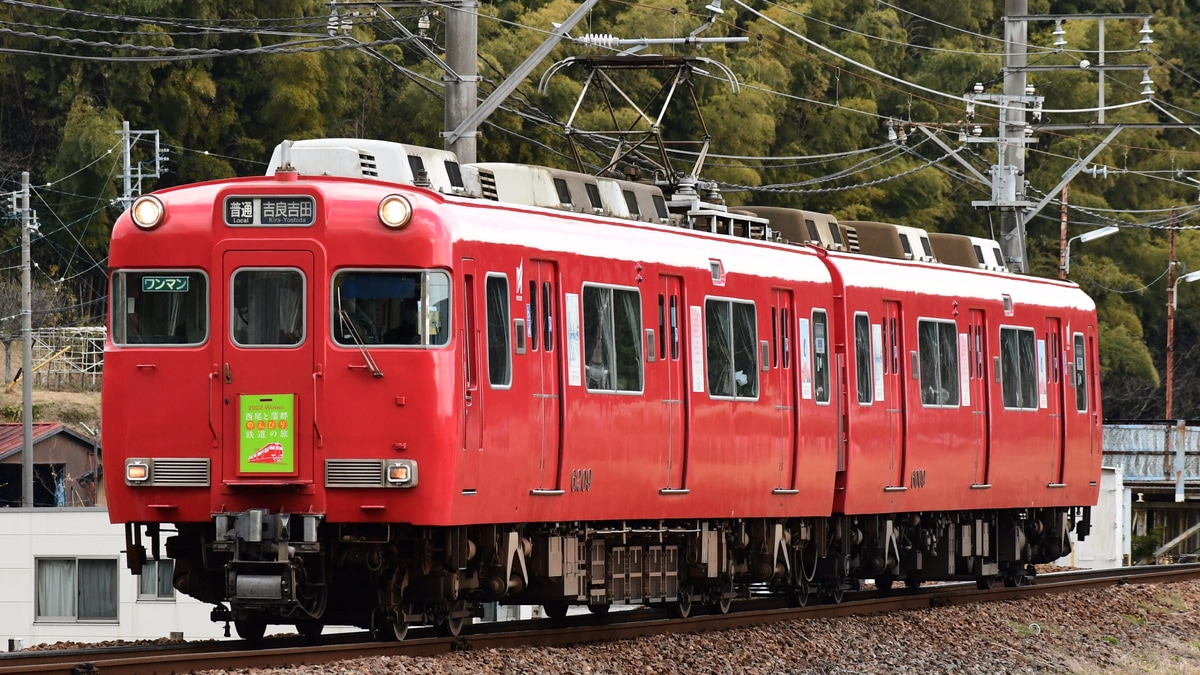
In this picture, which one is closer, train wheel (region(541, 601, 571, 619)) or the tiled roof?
train wheel (region(541, 601, 571, 619))

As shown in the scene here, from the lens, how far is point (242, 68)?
48.5 metres

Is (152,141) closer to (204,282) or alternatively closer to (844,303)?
(844,303)

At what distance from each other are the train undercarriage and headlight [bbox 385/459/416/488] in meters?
0.43

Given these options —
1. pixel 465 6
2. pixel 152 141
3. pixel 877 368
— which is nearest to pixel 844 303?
pixel 877 368

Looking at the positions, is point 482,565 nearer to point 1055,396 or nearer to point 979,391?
point 979,391

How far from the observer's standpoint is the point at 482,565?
14.2 meters

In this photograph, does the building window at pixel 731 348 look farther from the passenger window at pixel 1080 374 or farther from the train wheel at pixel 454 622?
the passenger window at pixel 1080 374

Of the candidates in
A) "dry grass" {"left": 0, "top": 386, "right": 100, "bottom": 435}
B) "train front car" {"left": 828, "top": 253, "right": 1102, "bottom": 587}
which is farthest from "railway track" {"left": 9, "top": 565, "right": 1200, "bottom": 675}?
"dry grass" {"left": 0, "top": 386, "right": 100, "bottom": 435}

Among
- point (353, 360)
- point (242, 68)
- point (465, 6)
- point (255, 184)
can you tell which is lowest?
point (353, 360)

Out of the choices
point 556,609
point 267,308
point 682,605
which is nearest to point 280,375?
point 267,308

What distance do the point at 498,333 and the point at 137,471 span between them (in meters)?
2.37

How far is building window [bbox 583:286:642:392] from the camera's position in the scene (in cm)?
1507

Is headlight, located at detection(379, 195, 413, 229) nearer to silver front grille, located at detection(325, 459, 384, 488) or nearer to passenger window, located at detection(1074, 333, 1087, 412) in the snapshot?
silver front grille, located at detection(325, 459, 384, 488)

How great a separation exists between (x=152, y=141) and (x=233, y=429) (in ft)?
116
